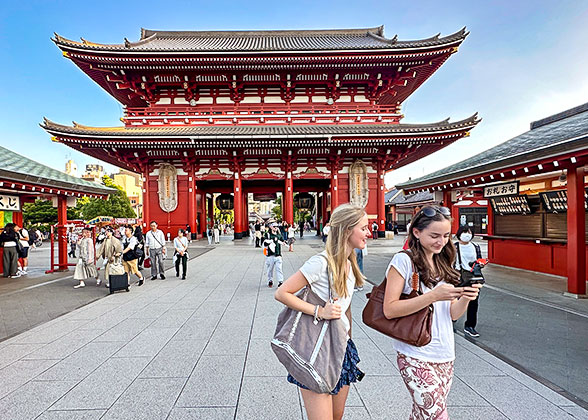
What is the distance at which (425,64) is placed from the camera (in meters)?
18.3

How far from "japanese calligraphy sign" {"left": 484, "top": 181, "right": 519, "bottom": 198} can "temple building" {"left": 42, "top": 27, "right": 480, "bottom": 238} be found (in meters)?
7.69

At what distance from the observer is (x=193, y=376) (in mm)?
3504

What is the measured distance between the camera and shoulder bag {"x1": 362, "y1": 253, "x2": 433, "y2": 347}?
170 cm

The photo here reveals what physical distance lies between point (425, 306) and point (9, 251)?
13.0 m

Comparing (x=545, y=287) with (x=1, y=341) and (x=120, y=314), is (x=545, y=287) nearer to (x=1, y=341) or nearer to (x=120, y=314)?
(x=120, y=314)

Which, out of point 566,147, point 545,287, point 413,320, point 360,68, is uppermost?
point 360,68

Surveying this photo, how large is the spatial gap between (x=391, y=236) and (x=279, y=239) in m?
14.7

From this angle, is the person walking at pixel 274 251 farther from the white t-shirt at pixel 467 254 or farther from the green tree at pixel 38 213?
the green tree at pixel 38 213

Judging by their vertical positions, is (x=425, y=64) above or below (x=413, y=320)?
above

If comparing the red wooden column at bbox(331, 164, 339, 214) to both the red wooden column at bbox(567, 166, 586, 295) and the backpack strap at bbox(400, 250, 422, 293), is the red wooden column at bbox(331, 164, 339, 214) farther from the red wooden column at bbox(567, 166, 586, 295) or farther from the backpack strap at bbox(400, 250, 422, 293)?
the backpack strap at bbox(400, 250, 422, 293)

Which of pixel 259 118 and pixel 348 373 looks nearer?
pixel 348 373

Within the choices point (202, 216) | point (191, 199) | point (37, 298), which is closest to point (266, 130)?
point (191, 199)

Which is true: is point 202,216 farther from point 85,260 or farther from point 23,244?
point 85,260

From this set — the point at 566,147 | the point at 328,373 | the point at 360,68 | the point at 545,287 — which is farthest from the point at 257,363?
the point at 360,68
